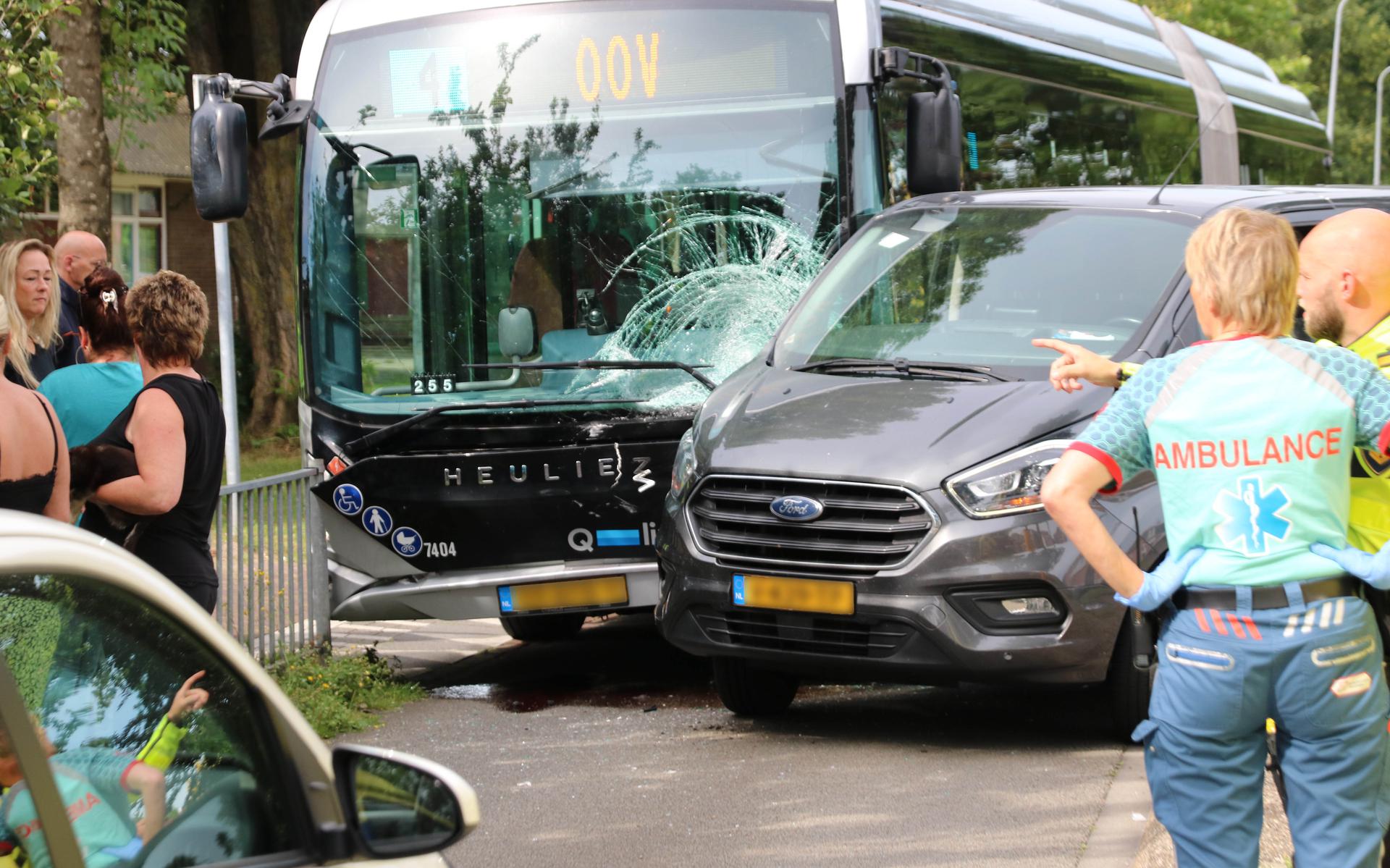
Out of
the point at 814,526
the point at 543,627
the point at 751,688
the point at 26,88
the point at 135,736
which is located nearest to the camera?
the point at 135,736

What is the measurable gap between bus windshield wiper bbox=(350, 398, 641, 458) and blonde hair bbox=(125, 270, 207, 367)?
217 cm

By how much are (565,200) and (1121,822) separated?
3.80m

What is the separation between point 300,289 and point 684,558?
8.35ft

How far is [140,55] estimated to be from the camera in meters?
18.4

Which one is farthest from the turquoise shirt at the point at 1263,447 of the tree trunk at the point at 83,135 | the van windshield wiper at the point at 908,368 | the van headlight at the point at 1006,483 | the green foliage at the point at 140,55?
the green foliage at the point at 140,55

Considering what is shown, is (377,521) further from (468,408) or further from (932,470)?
(932,470)

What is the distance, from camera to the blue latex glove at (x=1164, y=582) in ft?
11.0

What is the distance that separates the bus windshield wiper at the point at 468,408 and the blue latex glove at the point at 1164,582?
4516mm

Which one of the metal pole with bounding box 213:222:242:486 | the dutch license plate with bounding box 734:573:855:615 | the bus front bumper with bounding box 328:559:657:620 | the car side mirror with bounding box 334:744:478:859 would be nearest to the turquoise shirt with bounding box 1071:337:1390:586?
the car side mirror with bounding box 334:744:478:859

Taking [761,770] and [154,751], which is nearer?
[154,751]

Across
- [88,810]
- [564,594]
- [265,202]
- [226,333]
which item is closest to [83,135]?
[226,333]

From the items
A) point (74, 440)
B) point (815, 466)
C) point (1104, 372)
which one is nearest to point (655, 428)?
point (815, 466)

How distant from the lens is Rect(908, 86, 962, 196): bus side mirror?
8.00 meters

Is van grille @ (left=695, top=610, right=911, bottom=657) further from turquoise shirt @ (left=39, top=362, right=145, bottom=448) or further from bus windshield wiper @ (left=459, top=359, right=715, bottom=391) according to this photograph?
turquoise shirt @ (left=39, top=362, right=145, bottom=448)
